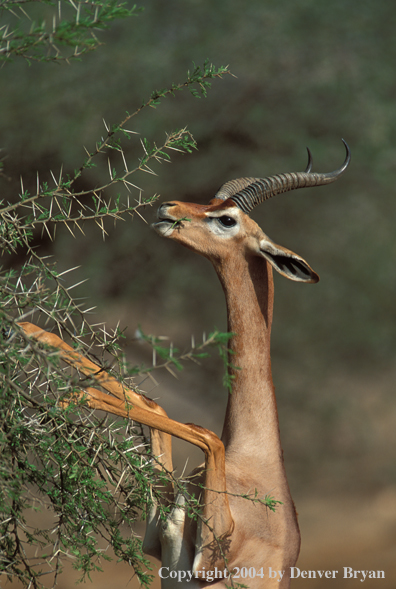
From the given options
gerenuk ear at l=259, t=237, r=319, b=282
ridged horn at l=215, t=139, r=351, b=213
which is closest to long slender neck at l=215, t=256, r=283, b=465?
gerenuk ear at l=259, t=237, r=319, b=282

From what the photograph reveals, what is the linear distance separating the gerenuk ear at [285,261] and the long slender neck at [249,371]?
0.07m

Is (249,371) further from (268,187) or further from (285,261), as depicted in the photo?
(268,187)

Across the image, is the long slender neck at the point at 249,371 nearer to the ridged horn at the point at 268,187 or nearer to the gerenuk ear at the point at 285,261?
the gerenuk ear at the point at 285,261

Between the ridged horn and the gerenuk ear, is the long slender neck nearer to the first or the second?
the gerenuk ear

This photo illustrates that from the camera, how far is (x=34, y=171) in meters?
3.83

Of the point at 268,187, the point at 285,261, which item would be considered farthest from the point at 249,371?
the point at 268,187

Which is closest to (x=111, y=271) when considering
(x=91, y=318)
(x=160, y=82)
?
(x=91, y=318)

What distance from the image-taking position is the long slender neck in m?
1.63

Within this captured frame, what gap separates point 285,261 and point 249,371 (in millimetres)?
331

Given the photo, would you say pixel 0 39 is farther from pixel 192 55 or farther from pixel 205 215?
pixel 192 55

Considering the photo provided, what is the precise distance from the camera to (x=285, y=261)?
1.65 meters

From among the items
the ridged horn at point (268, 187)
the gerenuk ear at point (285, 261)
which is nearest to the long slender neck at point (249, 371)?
the gerenuk ear at point (285, 261)

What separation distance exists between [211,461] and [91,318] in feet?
7.99

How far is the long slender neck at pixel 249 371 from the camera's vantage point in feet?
5.34
